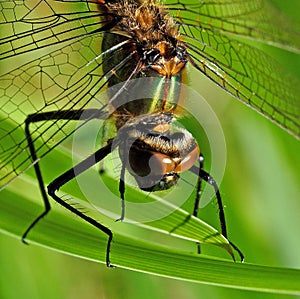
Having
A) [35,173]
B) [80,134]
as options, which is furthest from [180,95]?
[35,173]

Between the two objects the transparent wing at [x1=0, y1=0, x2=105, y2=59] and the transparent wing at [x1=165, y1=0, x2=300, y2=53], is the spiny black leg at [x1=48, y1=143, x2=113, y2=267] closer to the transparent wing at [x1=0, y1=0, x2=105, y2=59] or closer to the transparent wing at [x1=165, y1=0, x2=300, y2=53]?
the transparent wing at [x1=0, y1=0, x2=105, y2=59]

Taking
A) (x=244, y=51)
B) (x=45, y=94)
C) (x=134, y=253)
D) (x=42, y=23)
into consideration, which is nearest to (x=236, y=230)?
(x=134, y=253)

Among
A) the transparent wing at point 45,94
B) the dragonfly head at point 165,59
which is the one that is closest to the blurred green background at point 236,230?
the dragonfly head at point 165,59

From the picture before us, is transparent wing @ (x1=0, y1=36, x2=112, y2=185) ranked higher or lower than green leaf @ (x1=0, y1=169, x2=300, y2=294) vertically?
higher

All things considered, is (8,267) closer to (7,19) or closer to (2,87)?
(2,87)

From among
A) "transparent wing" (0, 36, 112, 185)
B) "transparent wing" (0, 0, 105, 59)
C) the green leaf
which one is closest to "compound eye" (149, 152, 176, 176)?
the green leaf

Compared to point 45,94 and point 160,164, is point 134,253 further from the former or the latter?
point 45,94

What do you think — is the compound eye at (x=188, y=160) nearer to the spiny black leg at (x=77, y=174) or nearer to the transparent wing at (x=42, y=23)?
the spiny black leg at (x=77, y=174)
